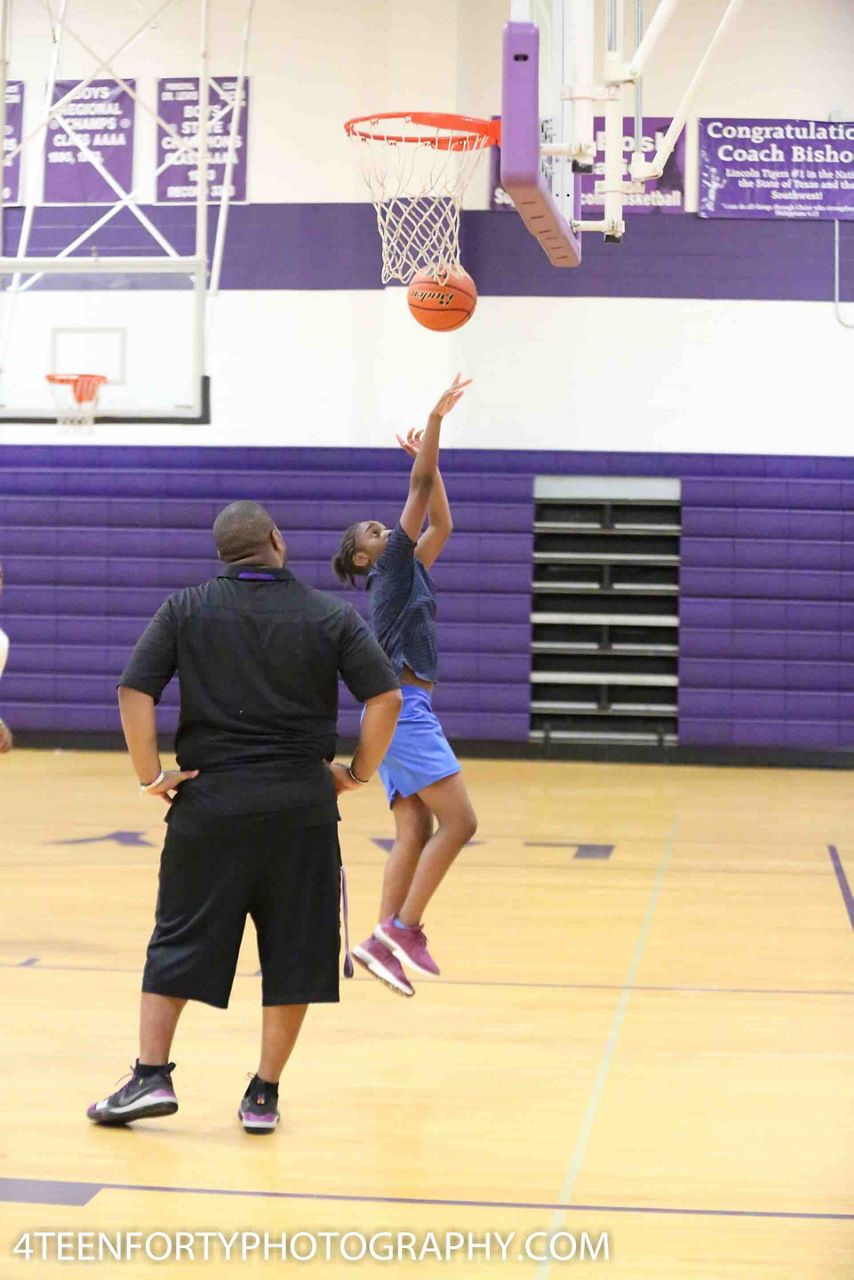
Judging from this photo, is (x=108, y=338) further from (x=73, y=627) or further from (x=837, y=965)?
(x=837, y=965)

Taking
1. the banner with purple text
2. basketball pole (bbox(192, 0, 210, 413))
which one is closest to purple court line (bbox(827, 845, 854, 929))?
basketball pole (bbox(192, 0, 210, 413))

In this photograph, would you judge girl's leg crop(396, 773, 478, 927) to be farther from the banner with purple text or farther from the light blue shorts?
the banner with purple text

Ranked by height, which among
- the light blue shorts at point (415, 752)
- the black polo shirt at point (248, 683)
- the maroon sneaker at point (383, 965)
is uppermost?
the black polo shirt at point (248, 683)

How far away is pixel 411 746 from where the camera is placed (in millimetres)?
5340

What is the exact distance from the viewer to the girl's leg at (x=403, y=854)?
5500 millimetres

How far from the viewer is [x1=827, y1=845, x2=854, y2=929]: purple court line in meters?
7.01

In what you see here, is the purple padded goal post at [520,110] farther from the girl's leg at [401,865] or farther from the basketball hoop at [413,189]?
the basketball hoop at [413,189]

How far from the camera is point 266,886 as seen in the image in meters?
3.87

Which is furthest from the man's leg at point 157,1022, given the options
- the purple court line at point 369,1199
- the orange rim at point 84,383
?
the orange rim at point 84,383

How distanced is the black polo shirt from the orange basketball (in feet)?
12.3

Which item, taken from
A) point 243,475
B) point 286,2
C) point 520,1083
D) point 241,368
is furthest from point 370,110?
point 520,1083

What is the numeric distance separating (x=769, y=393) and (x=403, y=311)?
297 cm

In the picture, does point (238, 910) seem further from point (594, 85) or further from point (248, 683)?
point (594, 85)

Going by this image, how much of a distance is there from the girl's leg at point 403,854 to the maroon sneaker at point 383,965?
11cm
